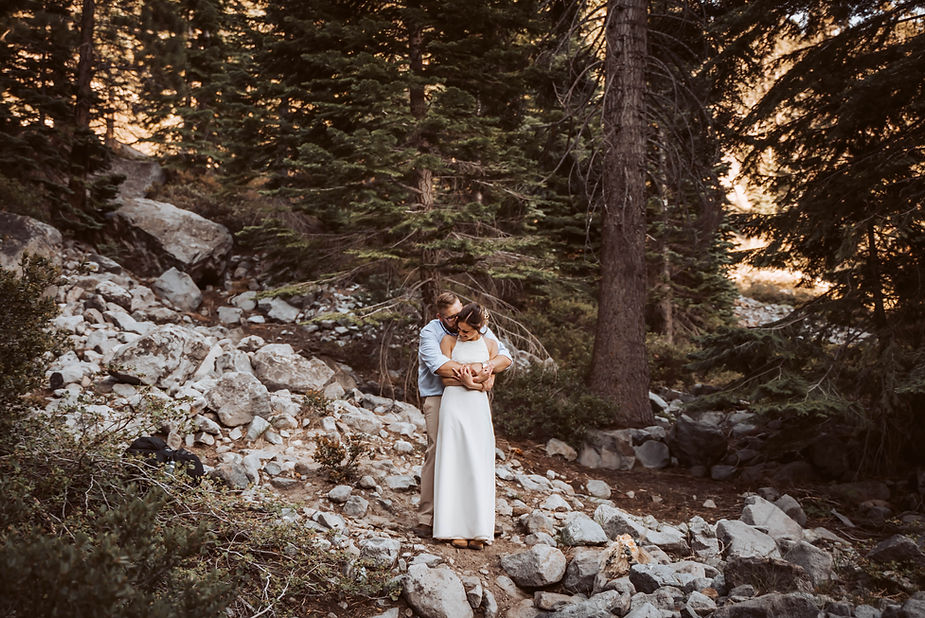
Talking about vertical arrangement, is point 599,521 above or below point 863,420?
below

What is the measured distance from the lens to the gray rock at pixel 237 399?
678 cm

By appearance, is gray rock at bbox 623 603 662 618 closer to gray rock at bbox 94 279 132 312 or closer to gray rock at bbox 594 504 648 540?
gray rock at bbox 594 504 648 540

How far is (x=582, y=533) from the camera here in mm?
5371

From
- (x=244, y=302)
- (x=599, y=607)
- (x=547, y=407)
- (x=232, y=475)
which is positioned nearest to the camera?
(x=599, y=607)

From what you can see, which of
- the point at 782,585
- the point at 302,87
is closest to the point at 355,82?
the point at 302,87

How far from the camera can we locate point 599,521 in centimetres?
586

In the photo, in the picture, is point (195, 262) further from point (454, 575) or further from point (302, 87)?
point (454, 575)

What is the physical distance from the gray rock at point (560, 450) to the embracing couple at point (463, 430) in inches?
141

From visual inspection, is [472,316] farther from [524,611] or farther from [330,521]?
[524,611]

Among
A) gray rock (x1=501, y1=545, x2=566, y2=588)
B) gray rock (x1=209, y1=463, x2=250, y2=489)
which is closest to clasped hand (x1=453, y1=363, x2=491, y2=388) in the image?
gray rock (x1=501, y1=545, x2=566, y2=588)

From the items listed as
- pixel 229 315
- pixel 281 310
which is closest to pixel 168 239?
pixel 229 315

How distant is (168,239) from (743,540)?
14274 mm

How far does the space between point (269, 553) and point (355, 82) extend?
6922 millimetres

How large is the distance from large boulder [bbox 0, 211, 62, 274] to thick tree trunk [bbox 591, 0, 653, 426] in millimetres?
9588
